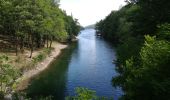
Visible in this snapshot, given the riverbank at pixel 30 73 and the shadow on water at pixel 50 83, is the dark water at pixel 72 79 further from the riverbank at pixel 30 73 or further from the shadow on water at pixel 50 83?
the riverbank at pixel 30 73

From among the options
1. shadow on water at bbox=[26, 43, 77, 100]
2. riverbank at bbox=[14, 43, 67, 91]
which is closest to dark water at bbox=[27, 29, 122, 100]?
shadow on water at bbox=[26, 43, 77, 100]

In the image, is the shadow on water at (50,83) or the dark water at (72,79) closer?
the shadow on water at (50,83)

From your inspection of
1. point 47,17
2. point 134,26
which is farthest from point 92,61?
point 134,26

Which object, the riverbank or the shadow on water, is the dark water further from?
the riverbank

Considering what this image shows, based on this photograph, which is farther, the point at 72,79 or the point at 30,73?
the point at 30,73

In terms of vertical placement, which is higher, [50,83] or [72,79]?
[72,79]

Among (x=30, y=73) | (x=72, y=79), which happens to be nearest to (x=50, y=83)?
(x=72, y=79)

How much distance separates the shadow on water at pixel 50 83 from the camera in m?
45.2

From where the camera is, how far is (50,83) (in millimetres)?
52312

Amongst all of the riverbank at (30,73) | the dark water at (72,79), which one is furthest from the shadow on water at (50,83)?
the riverbank at (30,73)

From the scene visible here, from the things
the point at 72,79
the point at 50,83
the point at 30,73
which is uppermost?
the point at 30,73

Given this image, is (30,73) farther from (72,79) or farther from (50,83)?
(72,79)

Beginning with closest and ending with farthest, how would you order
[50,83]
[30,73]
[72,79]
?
[50,83] → [72,79] → [30,73]

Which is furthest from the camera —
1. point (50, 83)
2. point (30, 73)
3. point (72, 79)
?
point (30, 73)
